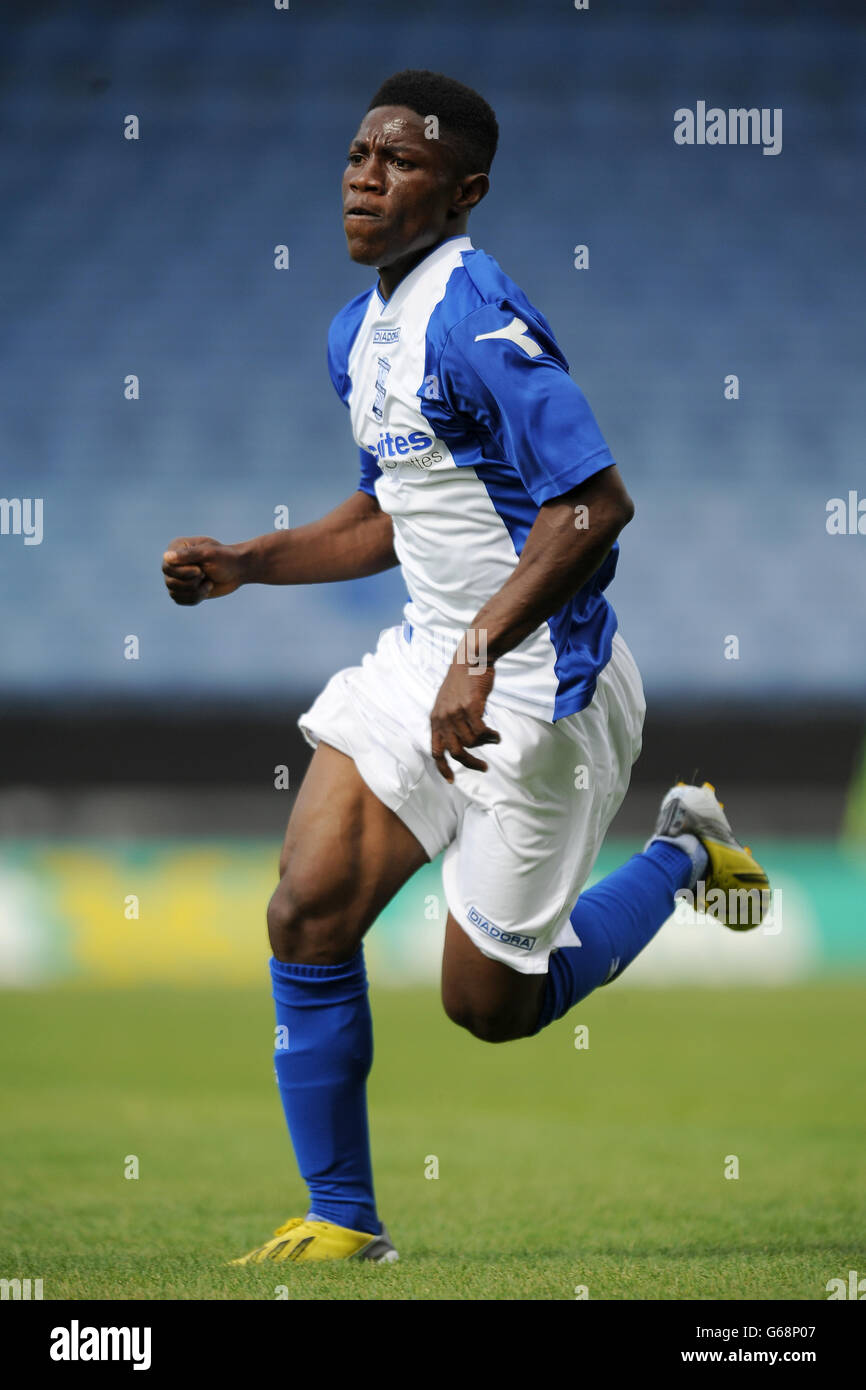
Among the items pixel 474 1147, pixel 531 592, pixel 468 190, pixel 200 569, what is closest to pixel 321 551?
pixel 200 569

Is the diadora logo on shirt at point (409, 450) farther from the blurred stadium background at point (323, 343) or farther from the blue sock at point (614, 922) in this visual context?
the blurred stadium background at point (323, 343)

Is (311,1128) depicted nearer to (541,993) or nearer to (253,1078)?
(541,993)

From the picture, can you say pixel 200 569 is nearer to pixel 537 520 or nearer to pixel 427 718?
pixel 427 718

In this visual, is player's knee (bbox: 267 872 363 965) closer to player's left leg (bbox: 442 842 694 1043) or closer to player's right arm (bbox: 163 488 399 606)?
player's left leg (bbox: 442 842 694 1043)

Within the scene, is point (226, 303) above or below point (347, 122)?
below

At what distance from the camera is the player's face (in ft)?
8.00

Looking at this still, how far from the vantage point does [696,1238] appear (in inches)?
106

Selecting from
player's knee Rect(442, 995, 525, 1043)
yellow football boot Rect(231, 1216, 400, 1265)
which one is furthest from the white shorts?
yellow football boot Rect(231, 1216, 400, 1265)

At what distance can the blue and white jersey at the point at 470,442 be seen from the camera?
2201mm

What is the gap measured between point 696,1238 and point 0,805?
780 centimetres

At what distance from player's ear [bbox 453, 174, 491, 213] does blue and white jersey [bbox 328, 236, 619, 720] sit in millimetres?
62

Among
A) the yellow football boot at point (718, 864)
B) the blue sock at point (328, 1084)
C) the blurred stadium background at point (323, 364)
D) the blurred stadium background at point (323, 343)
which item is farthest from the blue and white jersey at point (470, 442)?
the blurred stadium background at point (323, 343)

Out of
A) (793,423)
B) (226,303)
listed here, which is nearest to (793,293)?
(793,423)

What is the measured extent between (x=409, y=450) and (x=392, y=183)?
0.42 metres
